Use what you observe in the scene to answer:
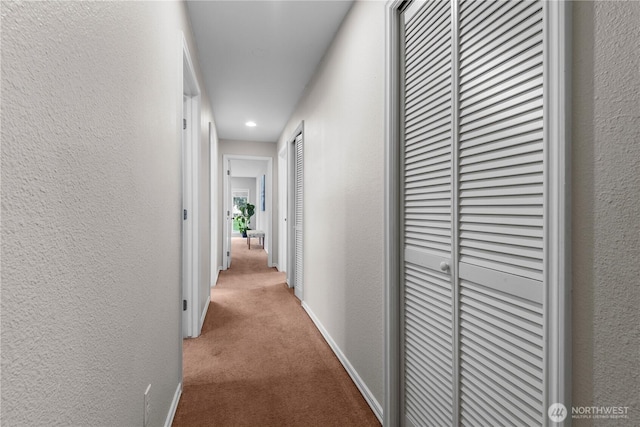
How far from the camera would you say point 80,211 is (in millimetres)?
726

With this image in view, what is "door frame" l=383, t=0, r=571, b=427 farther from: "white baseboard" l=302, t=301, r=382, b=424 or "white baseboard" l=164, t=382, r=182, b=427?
"white baseboard" l=164, t=382, r=182, b=427

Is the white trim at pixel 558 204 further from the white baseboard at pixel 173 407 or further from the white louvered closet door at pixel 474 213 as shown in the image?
the white baseboard at pixel 173 407

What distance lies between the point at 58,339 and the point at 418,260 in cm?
123

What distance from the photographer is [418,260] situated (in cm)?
141

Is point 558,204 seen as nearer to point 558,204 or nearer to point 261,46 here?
point 558,204

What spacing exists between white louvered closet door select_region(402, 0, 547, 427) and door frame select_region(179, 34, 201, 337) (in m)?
1.83

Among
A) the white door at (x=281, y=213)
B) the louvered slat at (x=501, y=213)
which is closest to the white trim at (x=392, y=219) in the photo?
the louvered slat at (x=501, y=213)

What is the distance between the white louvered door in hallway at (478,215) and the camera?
0.84 m

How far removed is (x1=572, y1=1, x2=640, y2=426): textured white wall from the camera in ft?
2.03

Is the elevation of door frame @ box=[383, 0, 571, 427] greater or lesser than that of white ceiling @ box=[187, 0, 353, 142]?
lesser

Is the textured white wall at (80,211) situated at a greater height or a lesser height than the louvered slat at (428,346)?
greater

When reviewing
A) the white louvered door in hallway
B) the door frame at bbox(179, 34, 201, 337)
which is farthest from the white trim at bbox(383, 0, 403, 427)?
the door frame at bbox(179, 34, 201, 337)

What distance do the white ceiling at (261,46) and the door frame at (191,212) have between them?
1.48 ft

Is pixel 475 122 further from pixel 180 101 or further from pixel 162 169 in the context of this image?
pixel 180 101
